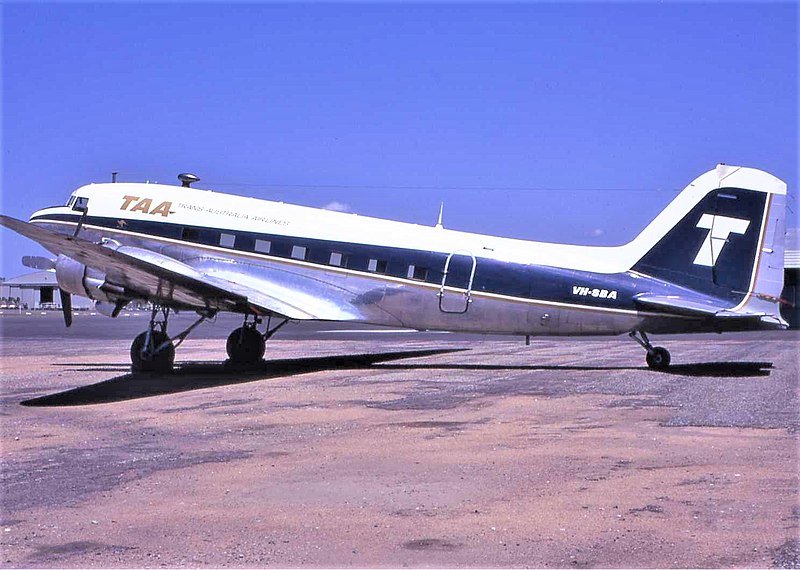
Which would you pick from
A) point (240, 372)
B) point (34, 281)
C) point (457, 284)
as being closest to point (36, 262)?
point (240, 372)

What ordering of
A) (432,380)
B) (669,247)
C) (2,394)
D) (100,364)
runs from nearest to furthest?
(2,394), (432,380), (669,247), (100,364)

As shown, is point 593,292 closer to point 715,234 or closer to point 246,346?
point 715,234

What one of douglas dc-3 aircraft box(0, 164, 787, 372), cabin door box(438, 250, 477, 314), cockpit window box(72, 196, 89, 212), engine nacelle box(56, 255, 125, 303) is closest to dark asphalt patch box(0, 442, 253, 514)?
douglas dc-3 aircraft box(0, 164, 787, 372)

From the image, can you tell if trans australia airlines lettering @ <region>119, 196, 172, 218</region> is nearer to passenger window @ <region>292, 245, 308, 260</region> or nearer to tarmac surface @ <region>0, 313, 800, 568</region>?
passenger window @ <region>292, 245, 308, 260</region>

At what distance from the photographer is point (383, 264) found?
68.5 feet

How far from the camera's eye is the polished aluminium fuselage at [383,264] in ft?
64.5

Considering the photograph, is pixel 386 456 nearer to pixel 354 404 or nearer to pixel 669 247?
pixel 354 404

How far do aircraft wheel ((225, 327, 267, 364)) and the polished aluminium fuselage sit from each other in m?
1.86

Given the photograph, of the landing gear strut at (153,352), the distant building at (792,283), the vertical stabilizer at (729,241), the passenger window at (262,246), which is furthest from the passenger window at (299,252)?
the distant building at (792,283)

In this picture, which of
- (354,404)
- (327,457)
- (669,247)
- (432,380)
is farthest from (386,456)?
(669,247)

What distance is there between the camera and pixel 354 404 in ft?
47.9

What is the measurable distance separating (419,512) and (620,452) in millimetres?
3483

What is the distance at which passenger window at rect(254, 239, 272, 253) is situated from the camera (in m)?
21.5

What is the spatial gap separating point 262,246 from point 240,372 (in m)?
3.15
